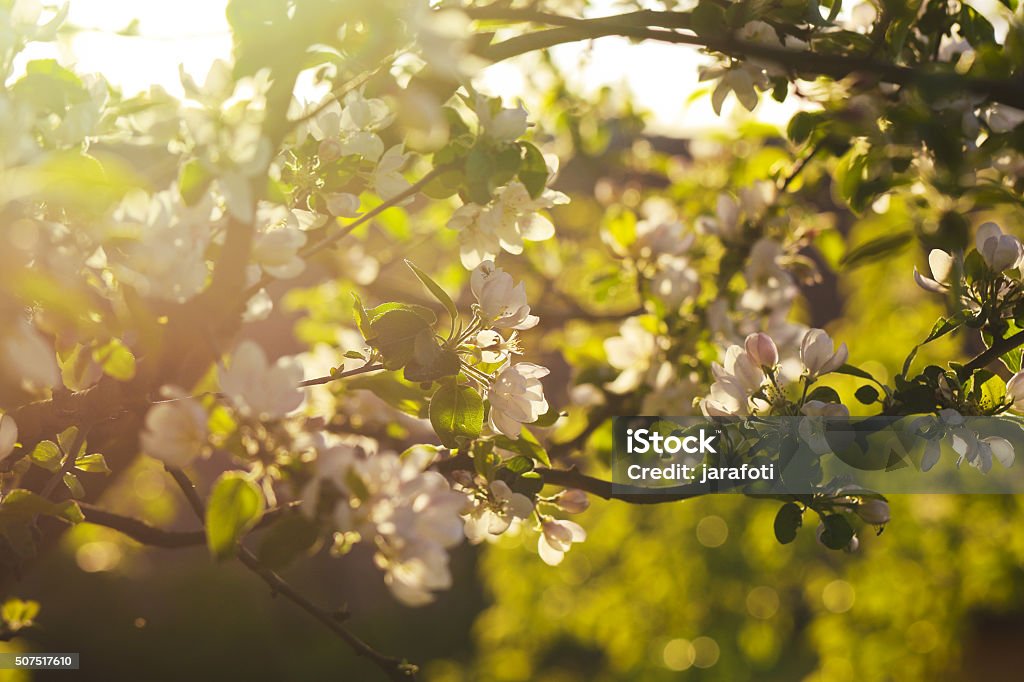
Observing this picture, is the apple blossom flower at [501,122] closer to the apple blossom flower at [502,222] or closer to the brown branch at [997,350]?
the apple blossom flower at [502,222]

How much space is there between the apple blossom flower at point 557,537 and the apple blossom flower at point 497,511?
2.0 inches

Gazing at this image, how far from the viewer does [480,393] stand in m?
0.94

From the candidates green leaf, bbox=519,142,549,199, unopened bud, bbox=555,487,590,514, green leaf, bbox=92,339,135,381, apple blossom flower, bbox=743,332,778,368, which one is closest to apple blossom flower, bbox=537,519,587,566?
unopened bud, bbox=555,487,590,514

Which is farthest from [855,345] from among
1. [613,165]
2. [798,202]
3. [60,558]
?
[60,558]

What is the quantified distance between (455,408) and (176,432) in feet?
0.97

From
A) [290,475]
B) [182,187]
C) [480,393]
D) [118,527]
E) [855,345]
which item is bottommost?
[855,345]

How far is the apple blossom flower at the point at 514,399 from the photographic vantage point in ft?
2.84

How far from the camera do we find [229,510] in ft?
2.22

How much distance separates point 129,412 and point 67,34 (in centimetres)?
47

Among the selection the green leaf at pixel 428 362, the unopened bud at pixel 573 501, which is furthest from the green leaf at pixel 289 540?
the unopened bud at pixel 573 501

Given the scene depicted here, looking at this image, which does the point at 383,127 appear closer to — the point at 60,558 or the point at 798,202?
the point at 798,202

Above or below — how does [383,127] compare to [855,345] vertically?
above

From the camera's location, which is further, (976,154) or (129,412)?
(976,154)

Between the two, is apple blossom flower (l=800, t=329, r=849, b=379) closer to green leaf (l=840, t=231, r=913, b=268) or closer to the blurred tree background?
the blurred tree background
